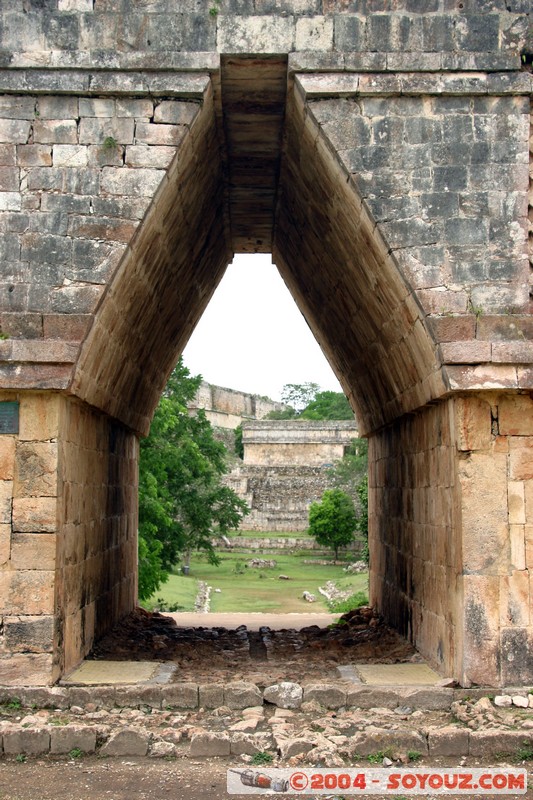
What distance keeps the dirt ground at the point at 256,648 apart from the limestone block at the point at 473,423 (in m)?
2.44

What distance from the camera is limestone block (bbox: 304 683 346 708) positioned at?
23.0 ft

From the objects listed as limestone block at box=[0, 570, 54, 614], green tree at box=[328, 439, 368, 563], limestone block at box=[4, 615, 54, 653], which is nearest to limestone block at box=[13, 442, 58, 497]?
limestone block at box=[0, 570, 54, 614]

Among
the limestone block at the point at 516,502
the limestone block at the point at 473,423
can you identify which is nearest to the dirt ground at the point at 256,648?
the limestone block at the point at 516,502

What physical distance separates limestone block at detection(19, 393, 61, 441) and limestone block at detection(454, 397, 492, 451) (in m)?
3.35

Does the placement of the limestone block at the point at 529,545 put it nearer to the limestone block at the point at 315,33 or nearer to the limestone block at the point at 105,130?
the limestone block at the point at 315,33

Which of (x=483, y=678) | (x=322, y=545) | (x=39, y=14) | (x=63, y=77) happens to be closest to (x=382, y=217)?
(x=63, y=77)

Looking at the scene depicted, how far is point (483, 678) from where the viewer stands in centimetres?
688

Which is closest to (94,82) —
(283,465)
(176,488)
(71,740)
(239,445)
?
(71,740)

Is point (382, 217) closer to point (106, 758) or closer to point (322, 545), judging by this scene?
point (106, 758)

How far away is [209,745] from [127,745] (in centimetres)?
61

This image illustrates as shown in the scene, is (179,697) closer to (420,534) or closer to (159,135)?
(420,534)

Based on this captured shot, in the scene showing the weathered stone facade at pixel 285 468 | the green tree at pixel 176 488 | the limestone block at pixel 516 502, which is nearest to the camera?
the limestone block at pixel 516 502

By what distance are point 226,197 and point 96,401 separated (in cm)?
348

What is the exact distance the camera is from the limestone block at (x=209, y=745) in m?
6.27
